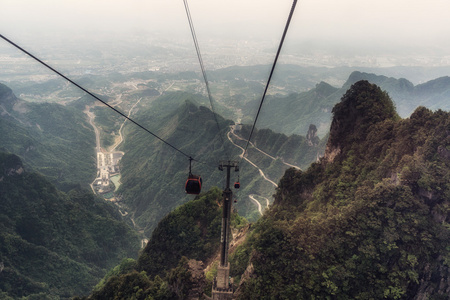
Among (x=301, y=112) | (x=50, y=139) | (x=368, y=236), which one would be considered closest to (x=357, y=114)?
(x=368, y=236)

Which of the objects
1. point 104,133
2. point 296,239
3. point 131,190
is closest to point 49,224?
point 131,190

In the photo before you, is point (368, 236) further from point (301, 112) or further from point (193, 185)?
point (301, 112)

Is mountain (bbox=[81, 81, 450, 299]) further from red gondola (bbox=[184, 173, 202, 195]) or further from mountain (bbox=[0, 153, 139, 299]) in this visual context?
Answer: mountain (bbox=[0, 153, 139, 299])

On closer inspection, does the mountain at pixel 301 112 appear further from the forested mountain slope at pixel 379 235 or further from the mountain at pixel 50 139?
the forested mountain slope at pixel 379 235

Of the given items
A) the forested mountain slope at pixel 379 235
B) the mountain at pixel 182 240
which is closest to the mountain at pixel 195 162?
the mountain at pixel 182 240

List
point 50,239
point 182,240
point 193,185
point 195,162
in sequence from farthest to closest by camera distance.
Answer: point 195,162 → point 50,239 → point 182,240 → point 193,185
